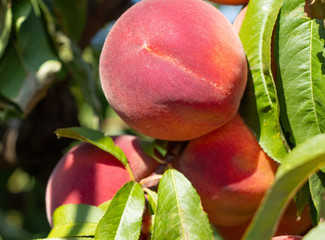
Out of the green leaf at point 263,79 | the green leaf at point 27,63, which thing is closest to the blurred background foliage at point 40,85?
the green leaf at point 27,63

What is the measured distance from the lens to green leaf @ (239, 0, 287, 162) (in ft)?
2.96

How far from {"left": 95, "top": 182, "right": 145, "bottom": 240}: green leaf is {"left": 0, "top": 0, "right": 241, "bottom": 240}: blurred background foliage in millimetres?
530

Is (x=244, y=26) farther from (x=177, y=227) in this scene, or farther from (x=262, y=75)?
(x=177, y=227)

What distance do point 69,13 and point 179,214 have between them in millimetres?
1037

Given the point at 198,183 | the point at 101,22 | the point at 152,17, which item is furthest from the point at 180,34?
the point at 101,22

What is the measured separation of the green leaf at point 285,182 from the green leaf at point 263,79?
324 mm

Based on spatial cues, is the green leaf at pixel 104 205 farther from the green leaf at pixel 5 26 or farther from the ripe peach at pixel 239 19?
the green leaf at pixel 5 26

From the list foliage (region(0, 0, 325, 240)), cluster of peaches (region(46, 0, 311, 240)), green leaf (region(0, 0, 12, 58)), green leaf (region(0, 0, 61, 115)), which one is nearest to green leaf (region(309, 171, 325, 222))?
foliage (region(0, 0, 325, 240))

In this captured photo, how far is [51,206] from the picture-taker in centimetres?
111

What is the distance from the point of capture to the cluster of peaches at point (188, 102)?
2.95 feet

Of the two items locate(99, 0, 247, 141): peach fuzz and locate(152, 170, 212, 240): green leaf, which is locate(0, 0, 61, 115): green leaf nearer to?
locate(99, 0, 247, 141): peach fuzz

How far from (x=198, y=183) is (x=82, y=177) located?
258 mm

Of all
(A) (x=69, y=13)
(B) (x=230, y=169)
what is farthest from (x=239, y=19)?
(A) (x=69, y=13)

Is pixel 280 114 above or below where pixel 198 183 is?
above
